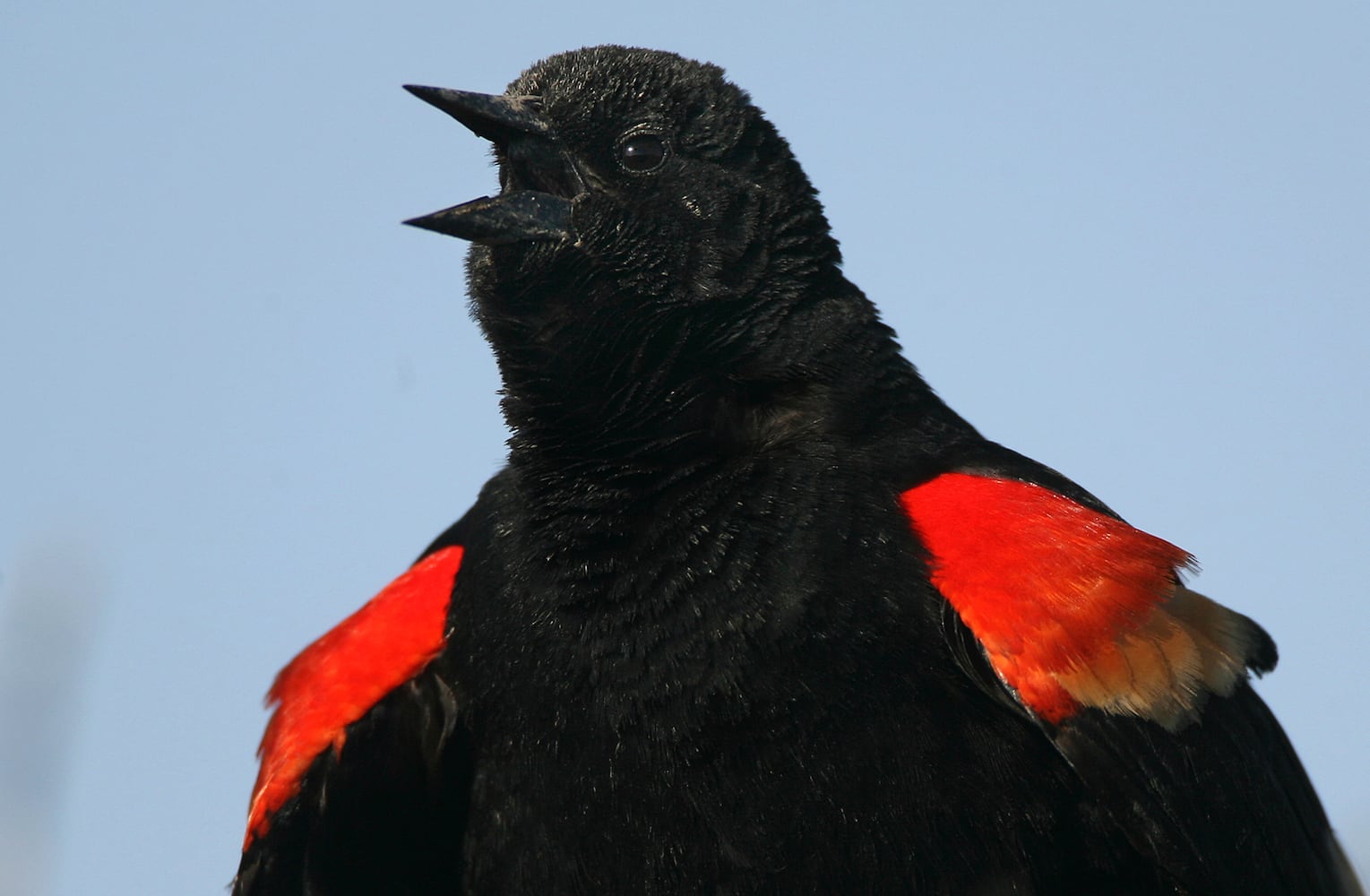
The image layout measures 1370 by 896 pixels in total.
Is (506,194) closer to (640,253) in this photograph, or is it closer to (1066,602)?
(640,253)

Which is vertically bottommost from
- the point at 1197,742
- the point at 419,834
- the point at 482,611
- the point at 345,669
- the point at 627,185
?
the point at 419,834

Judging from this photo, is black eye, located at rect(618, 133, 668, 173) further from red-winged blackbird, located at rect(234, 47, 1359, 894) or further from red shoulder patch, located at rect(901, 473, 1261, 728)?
red shoulder patch, located at rect(901, 473, 1261, 728)

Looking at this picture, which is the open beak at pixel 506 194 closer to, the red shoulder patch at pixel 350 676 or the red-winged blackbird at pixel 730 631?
the red-winged blackbird at pixel 730 631

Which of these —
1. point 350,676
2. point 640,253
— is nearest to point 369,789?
point 350,676

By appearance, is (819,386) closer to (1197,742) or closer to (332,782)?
(1197,742)

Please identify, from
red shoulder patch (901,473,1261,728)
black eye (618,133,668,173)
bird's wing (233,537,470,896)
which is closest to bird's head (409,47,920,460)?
black eye (618,133,668,173)

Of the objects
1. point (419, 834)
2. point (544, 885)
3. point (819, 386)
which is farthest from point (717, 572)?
point (419, 834)

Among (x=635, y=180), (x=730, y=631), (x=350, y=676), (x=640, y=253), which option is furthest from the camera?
(x=350, y=676)
